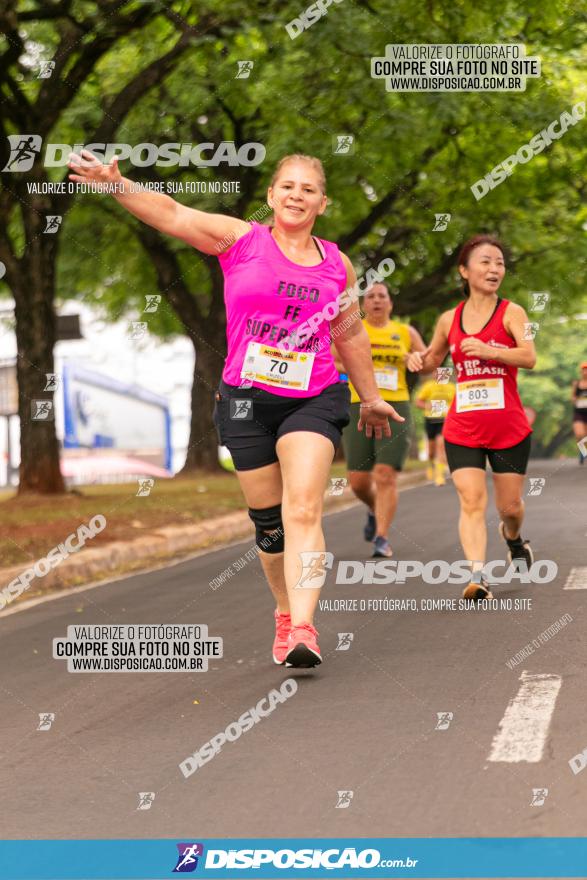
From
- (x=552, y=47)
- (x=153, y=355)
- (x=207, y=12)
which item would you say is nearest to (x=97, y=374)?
(x=153, y=355)

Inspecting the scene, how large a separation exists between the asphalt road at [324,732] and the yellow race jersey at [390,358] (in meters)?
2.45

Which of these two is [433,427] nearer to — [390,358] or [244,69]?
[244,69]

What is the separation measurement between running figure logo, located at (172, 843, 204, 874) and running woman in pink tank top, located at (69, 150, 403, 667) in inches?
76.3

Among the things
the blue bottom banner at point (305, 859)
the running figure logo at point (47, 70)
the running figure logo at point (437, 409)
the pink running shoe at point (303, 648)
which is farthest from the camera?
the running figure logo at point (47, 70)

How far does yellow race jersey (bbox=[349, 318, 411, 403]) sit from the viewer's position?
34.1ft

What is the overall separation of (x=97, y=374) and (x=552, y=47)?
37.4 metres

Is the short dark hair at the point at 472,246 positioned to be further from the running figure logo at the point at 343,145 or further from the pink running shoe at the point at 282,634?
the running figure logo at the point at 343,145

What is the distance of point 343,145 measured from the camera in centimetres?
1680

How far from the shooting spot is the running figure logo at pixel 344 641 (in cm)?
673

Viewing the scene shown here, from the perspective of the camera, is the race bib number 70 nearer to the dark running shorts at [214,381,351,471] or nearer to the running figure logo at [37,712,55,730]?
the dark running shorts at [214,381,351,471]

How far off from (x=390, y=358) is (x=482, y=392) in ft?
Answer: 8.42

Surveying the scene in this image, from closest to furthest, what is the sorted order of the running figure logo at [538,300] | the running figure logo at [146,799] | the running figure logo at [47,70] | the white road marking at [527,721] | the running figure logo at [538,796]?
the running figure logo at [538,796], the running figure logo at [146,799], the white road marking at [527,721], the running figure logo at [538,300], the running figure logo at [47,70]

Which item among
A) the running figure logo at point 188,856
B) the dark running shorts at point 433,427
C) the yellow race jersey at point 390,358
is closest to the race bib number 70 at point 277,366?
the running figure logo at point 188,856

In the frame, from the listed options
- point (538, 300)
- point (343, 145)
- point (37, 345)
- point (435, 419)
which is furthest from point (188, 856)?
point (435, 419)
